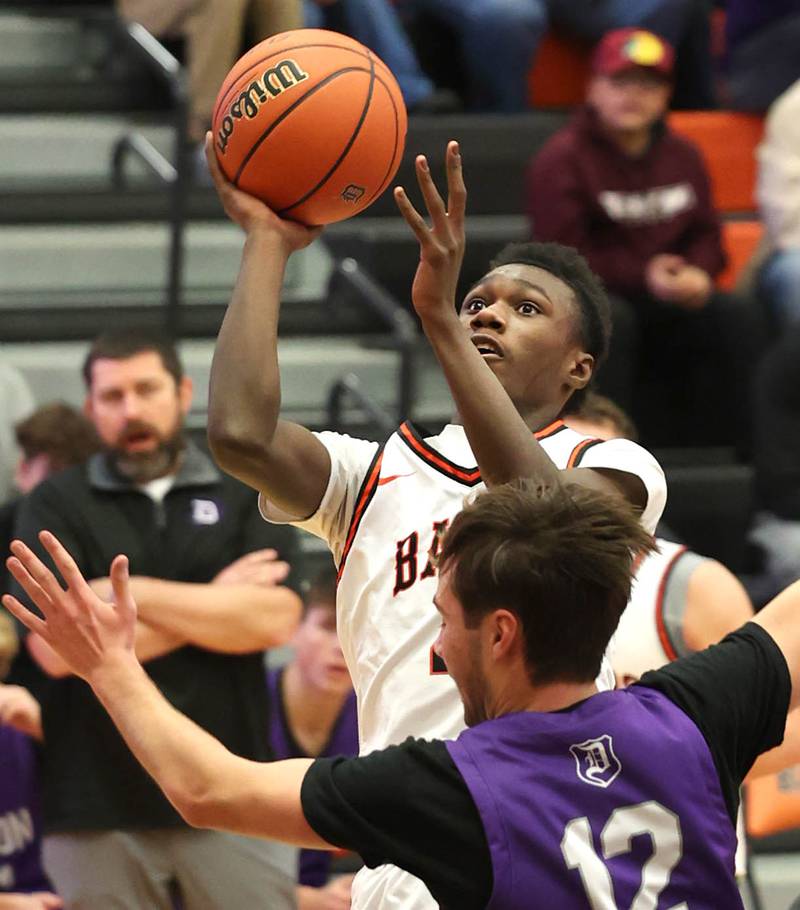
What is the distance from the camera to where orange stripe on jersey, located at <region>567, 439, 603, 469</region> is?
3.14m

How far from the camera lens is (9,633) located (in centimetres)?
504

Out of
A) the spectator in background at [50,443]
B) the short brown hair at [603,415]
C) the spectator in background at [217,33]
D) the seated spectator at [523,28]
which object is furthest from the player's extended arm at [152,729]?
the seated spectator at [523,28]

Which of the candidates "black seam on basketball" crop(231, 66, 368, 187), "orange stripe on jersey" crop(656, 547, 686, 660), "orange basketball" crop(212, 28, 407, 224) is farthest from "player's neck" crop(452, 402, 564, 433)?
"orange stripe on jersey" crop(656, 547, 686, 660)

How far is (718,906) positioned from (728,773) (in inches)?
7.3

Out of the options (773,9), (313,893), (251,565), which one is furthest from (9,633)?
(773,9)

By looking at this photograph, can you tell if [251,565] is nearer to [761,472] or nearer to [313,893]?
[313,893]

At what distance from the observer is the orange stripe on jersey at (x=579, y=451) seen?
314 cm

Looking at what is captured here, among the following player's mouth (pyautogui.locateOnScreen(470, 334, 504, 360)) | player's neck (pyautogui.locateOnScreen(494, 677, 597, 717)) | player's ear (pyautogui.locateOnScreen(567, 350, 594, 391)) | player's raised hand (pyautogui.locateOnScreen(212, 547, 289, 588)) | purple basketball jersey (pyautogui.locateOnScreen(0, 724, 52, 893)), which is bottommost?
purple basketball jersey (pyautogui.locateOnScreen(0, 724, 52, 893))

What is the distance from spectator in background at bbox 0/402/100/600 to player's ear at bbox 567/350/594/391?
2.73 meters

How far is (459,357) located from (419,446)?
1.26 ft

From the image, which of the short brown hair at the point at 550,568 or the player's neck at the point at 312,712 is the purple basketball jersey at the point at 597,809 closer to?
the short brown hair at the point at 550,568

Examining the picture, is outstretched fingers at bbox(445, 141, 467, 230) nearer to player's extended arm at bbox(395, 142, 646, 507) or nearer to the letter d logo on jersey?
player's extended arm at bbox(395, 142, 646, 507)

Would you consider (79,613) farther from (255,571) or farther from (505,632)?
(255,571)

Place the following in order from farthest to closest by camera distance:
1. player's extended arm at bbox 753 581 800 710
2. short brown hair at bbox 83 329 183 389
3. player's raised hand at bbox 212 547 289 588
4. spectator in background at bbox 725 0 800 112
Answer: spectator in background at bbox 725 0 800 112
short brown hair at bbox 83 329 183 389
player's raised hand at bbox 212 547 289 588
player's extended arm at bbox 753 581 800 710
